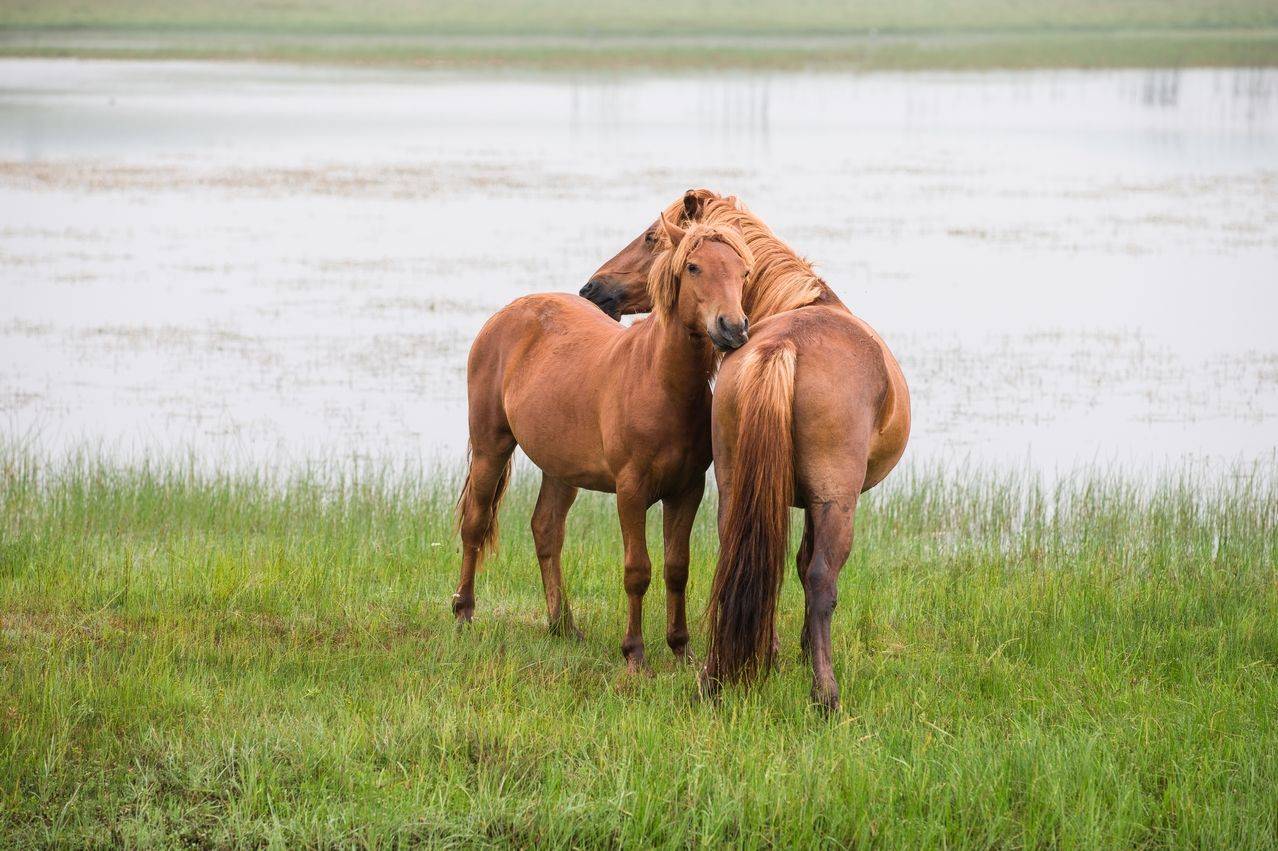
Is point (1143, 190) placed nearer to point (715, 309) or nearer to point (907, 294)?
point (907, 294)

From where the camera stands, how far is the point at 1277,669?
5086 millimetres

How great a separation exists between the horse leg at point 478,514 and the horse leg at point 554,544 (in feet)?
0.69

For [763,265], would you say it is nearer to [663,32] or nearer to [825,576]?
[825,576]

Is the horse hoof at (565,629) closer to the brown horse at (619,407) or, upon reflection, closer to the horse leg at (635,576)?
the brown horse at (619,407)

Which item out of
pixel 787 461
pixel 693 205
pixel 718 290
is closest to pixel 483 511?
pixel 693 205

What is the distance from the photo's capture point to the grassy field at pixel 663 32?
50938 millimetres

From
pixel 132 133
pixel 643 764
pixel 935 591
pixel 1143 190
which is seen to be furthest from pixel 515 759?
pixel 132 133

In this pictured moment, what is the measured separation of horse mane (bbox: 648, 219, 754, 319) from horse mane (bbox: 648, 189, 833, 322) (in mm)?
445

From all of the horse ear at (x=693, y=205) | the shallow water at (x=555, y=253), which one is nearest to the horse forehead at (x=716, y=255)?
the horse ear at (x=693, y=205)

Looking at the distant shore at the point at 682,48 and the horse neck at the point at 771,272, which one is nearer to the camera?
the horse neck at the point at 771,272

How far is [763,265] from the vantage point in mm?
5359

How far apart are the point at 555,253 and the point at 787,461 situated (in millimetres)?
12961

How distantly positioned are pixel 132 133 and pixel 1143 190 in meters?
21.4

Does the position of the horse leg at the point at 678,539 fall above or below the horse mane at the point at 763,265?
below
